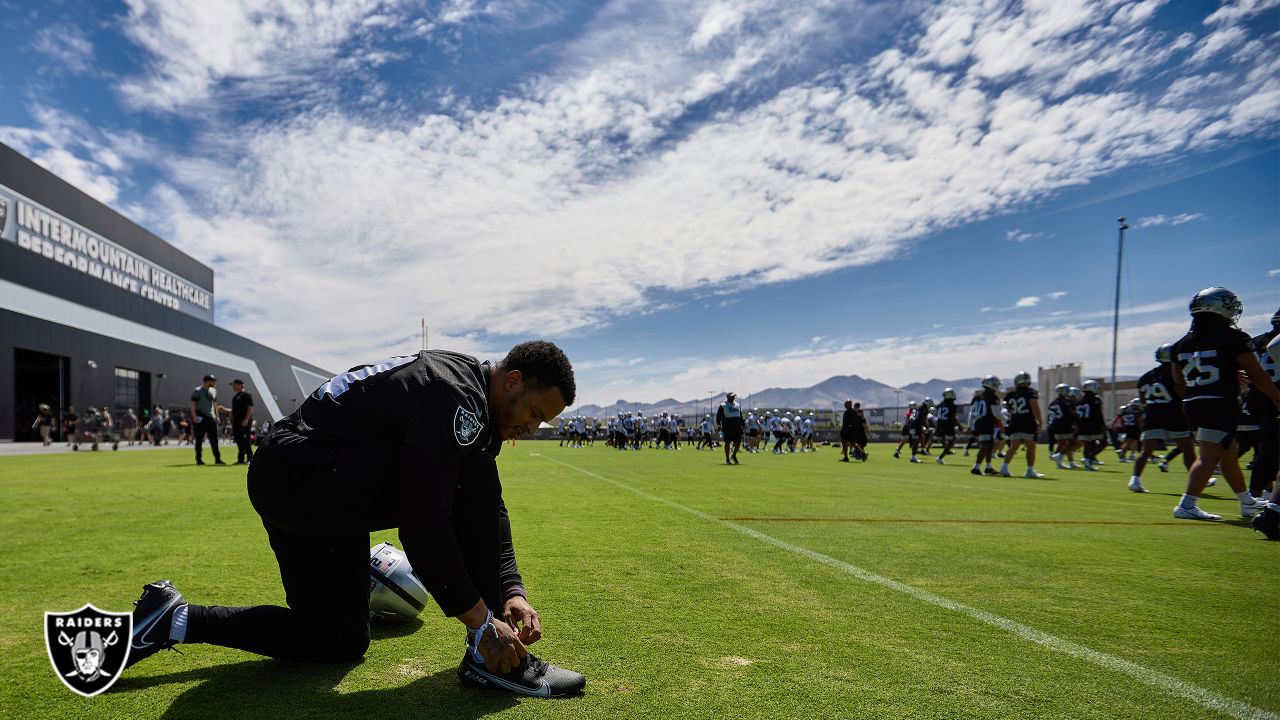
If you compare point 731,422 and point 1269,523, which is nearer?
point 1269,523

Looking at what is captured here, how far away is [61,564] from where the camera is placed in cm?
458

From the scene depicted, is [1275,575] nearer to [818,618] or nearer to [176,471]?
[818,618]

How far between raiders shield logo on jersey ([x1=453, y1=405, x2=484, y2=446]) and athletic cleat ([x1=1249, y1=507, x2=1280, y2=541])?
6670 millimetres

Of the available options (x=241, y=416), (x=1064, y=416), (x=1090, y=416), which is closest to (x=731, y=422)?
(x=1064, y=416)

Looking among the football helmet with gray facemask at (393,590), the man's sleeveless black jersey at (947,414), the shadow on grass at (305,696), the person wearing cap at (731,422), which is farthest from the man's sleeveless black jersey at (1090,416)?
the shadow on grass at (305,696)

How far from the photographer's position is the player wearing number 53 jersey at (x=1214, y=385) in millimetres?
7133

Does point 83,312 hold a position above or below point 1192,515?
above

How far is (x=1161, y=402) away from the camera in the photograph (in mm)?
11945

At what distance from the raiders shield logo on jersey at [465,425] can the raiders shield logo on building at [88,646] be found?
4.60ft

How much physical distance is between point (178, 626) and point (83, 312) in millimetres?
45023

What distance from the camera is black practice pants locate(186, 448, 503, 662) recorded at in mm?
2533

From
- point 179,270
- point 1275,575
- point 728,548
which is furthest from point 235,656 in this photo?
point 179,270

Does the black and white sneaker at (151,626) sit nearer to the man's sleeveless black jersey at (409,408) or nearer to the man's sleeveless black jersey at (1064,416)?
the man's sleeveless black jersey at (409,408)

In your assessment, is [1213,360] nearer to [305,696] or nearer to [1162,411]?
[1162,411]
